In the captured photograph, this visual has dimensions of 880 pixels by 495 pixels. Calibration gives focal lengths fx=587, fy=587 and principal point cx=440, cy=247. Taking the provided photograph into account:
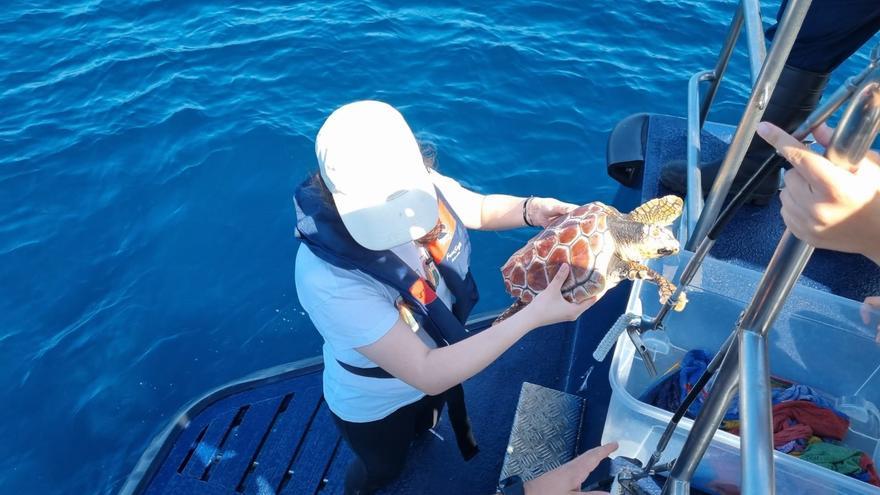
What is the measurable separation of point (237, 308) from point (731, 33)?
3822 millimetres

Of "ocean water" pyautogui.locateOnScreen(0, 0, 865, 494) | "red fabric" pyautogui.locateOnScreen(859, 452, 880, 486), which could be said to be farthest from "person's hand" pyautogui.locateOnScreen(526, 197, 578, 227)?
"ocean water" pyautogui.locateOnScreen(0, 0, 865, 494)

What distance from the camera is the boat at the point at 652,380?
4.01ft

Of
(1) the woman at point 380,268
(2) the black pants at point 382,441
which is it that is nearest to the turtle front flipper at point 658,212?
(1) the woman at point 380,268

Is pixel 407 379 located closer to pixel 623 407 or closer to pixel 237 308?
pixel 623 407

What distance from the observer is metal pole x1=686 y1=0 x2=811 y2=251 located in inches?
56.5

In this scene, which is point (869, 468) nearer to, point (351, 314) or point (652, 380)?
point (652, 380)

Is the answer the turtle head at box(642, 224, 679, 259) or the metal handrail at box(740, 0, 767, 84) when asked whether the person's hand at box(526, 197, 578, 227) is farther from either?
the metal handrail at box(740, 0, 767, 84)

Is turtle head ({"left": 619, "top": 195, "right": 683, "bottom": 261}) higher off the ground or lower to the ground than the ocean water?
higher

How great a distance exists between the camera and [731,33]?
7.93 ft

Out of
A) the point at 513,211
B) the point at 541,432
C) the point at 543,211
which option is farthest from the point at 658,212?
the point at 541,432

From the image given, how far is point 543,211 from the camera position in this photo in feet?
8.54

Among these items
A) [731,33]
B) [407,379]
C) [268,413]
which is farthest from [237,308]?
[731,33]

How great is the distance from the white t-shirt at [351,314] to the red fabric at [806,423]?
129cm

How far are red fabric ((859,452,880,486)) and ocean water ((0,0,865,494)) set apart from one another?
2.91m
